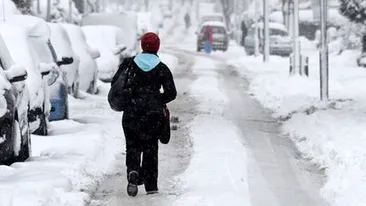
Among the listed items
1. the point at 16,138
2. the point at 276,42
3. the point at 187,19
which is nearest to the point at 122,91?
the point at 16,138

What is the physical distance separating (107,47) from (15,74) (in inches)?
612

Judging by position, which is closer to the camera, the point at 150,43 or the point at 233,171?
the point at 150,43

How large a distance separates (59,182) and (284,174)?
2.90m

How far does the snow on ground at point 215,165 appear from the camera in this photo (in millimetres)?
9766

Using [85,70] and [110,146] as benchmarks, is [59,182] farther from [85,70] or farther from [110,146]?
[85,70]

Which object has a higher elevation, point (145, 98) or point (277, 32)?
point (145, 98)

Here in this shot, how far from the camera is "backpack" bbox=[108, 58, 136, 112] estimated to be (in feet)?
32.0

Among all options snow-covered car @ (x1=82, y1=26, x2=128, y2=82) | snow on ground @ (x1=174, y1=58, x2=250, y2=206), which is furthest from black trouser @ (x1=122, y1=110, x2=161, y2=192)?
snow-covered car @ (x1=82, y1=26, x2=128, y2=82)

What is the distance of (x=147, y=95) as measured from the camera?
9.80m

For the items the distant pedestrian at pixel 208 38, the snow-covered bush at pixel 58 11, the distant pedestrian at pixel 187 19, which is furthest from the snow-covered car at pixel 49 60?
the distant pedestrian at pixel 187 19

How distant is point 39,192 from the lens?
9.30m

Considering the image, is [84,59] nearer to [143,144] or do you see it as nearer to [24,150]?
[24,150]

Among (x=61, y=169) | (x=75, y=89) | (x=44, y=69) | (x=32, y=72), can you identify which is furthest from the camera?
(x=75, y=89)

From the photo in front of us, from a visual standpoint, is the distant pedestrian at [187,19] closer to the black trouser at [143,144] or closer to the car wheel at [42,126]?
the car wheel at [42,126]
